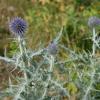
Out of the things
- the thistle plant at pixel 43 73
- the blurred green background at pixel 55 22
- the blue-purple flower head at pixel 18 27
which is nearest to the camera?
the thistle plant at pixel 43 73

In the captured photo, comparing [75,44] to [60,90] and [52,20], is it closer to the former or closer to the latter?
[52,20]

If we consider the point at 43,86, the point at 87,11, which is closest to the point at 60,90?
the point at 43,86

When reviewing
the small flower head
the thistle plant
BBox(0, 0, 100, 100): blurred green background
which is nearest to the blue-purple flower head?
the thistle plant

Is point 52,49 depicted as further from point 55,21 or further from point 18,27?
point 55,21

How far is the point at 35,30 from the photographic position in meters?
4.55

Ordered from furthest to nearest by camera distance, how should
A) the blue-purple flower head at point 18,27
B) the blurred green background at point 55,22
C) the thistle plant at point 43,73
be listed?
1. the blurred green background at point 55,22
2. the blue-purple flower head at point 18,27
3. the thistle plant at point 43,73

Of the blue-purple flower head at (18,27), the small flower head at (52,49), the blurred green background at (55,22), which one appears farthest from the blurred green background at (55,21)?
the small flower head at (52,49)

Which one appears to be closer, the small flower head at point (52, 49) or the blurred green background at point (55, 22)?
the small flower head at point (52, 49)

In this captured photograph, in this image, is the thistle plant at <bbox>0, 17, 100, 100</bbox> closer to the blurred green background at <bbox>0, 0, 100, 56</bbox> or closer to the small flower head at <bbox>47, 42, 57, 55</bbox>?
the small flower head at <bbox>47, 42, 57, 55</bbox>

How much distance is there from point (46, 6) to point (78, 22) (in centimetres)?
46

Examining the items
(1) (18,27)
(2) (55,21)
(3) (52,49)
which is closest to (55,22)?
(2) (55,21)

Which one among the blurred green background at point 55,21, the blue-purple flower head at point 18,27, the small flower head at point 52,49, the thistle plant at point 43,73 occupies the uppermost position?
the blurred green background at point 55,21

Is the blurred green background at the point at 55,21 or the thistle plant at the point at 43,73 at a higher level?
the blurred green background at the point at 55,21

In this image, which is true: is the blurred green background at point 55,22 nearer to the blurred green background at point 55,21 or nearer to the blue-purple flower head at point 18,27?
the blurred green background at point 55,21
